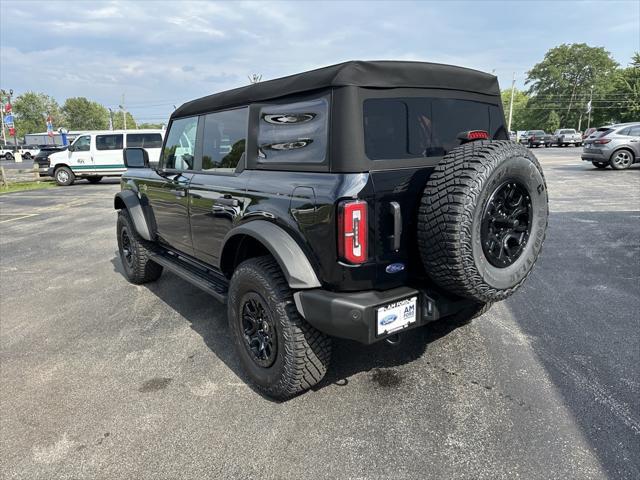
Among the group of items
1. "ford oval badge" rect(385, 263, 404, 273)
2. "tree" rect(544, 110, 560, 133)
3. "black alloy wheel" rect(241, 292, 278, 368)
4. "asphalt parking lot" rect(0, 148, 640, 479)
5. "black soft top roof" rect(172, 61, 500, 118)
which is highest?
"tree" rect(544, 110, 560, 133)

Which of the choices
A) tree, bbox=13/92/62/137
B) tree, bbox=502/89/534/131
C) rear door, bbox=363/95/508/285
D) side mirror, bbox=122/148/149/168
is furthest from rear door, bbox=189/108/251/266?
tree, bbox=13/92/62/137

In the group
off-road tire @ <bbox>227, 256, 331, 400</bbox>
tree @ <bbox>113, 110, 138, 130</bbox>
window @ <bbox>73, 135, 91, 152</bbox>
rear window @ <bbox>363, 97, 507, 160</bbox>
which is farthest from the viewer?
tree @ <bbox>113, 110, 138, 130</bbox>

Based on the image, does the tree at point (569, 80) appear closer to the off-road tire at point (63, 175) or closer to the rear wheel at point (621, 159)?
the rear wheel at point (621, 159)

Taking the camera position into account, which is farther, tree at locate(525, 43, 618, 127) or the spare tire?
tree at locate(525, 43, 618, 127)

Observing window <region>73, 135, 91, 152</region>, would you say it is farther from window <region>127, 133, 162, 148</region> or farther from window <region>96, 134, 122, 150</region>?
window <region>127, 133, 162, 148</region>

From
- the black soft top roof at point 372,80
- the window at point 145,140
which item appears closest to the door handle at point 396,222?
the black soft top roof at point 372,80

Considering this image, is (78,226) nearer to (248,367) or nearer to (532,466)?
(248,367)

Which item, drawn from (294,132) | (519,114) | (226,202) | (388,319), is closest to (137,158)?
(226,202)

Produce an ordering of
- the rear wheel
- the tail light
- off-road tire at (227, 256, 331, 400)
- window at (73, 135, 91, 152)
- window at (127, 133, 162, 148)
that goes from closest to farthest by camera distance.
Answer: the tail light
off-road tire at (227, 256, 331, 400)
the rear wheel
window at (127, 133, 162, 148)
window at (73, 135, 91, 152)

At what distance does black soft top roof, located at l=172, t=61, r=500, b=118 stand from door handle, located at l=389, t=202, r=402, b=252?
0.67m

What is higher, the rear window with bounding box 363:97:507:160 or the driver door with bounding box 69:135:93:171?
the driver door with bounding box 69:135:93:171

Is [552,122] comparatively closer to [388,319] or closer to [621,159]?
[621,159]

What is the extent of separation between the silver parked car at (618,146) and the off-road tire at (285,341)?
1599 centimetres

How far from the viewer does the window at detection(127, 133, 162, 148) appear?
15.6 metres
